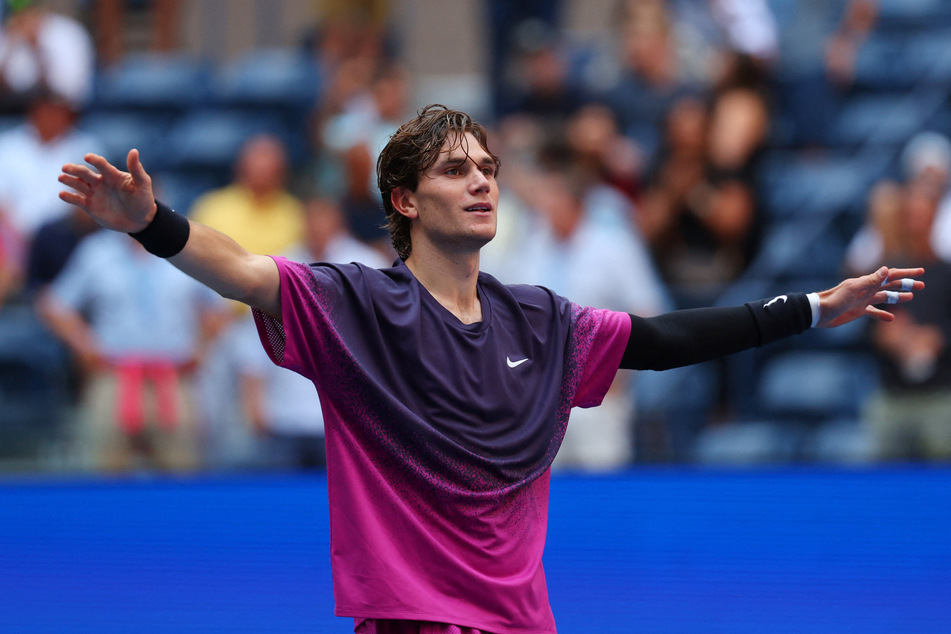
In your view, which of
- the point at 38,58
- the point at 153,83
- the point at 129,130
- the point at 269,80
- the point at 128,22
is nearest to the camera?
the point at 38,58

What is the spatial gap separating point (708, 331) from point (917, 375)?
337cm

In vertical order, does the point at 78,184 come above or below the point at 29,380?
below

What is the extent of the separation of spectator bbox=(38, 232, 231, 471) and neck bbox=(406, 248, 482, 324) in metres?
3.72

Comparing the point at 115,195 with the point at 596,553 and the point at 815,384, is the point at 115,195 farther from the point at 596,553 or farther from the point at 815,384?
the point at 815,384

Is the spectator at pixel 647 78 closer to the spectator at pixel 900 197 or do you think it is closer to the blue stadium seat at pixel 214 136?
the spectator at pixel 900 197

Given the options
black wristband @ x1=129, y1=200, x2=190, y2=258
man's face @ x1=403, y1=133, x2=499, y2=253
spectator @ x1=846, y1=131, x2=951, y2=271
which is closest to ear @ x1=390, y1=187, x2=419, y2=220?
man's face @ x1=403, y1=133, x2=499, y2=253

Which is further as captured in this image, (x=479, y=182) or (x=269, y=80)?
(x=269, y=80)

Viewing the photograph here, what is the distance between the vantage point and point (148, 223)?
2568 millimetres

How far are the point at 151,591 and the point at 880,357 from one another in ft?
12.5

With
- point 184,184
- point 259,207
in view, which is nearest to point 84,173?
point 259,207

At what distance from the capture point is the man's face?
289 centimetres

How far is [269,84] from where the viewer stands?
9.24 metres

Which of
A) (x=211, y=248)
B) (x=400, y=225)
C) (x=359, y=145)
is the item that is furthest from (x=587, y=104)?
(x=211, y=248)

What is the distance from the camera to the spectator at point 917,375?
5.84 metres
